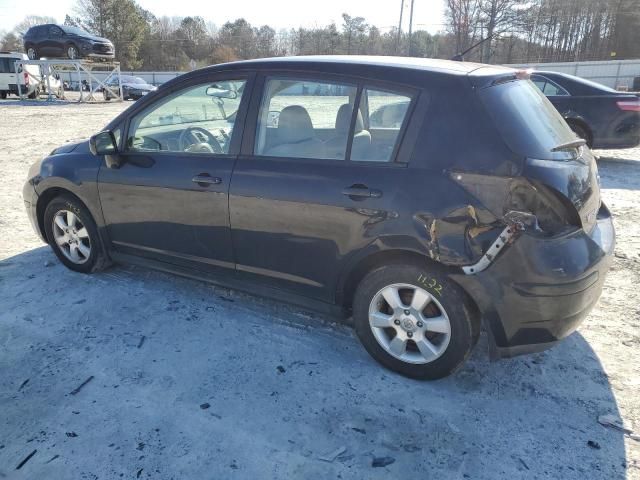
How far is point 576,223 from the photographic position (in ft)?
8.38

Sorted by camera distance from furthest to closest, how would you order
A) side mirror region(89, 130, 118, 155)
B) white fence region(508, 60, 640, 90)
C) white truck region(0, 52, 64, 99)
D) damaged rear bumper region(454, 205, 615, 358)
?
white fence region(508, 60, 640, 90) < white truck region(0, 52, 64, 99) < side mirror region(89, 130, 118, 155) < damaged rear bumper region(454, 205, 615, 358)

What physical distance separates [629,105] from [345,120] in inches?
288

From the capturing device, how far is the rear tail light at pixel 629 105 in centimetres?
808

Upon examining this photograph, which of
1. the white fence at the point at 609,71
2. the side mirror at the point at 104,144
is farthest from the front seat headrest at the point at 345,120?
the white fence at the point at 609,71

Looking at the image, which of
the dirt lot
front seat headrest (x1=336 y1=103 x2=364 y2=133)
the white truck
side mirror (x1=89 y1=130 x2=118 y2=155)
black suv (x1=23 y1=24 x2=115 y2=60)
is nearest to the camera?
the dirt lot

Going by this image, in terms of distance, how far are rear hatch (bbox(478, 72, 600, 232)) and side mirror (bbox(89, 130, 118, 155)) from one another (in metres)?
2.74

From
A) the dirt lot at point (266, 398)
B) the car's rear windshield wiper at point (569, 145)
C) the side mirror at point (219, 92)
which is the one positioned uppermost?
the side mirror at point (219, 92)

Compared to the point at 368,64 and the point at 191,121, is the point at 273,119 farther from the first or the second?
the point at 191,121

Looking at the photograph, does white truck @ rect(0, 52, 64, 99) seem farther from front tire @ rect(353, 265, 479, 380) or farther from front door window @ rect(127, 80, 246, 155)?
front tire @ rect(353, 265, 479, 380)

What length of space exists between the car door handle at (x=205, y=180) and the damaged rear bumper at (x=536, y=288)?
5.57 feet

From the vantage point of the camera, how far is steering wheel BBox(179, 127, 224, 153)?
3.41 meters

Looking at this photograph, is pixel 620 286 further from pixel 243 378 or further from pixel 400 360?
pixel 243 378

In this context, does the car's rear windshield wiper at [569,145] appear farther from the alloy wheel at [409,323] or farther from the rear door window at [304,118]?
the rear door window at [304,118]

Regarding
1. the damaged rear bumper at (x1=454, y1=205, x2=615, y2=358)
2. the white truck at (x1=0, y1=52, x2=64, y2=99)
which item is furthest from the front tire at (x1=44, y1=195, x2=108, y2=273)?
the white truck at (x1=0, y1=52, x2=64, y2=99)
